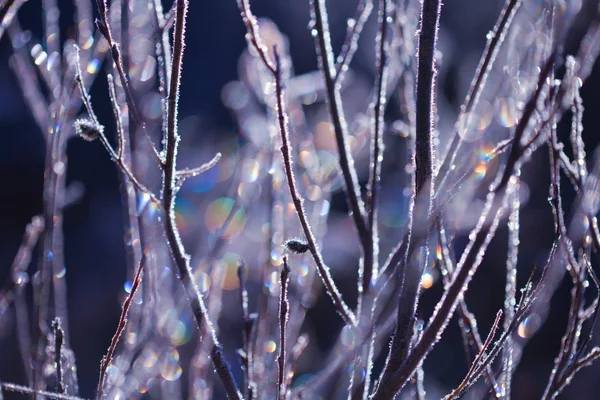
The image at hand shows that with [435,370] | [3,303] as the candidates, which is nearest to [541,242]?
[435,370]

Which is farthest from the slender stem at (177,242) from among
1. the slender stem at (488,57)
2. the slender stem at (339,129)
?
the slender stem at (488,57)

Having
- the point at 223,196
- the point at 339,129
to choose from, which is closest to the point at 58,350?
the point at 339,129

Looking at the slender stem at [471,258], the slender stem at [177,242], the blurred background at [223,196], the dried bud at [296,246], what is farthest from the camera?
the blurred background at [223,196]

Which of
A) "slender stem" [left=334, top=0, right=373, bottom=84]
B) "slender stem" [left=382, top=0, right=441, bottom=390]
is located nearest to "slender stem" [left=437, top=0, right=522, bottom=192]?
"slender stem" [left=382, top=0, right=441, bottom=390]

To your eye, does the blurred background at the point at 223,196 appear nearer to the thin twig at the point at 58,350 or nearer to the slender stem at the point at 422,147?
the thin twig at the point at 58,350

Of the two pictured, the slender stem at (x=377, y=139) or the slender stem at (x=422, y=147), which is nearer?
the slender stem at (x=422, y=147)

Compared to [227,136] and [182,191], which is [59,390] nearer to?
[182,191]
